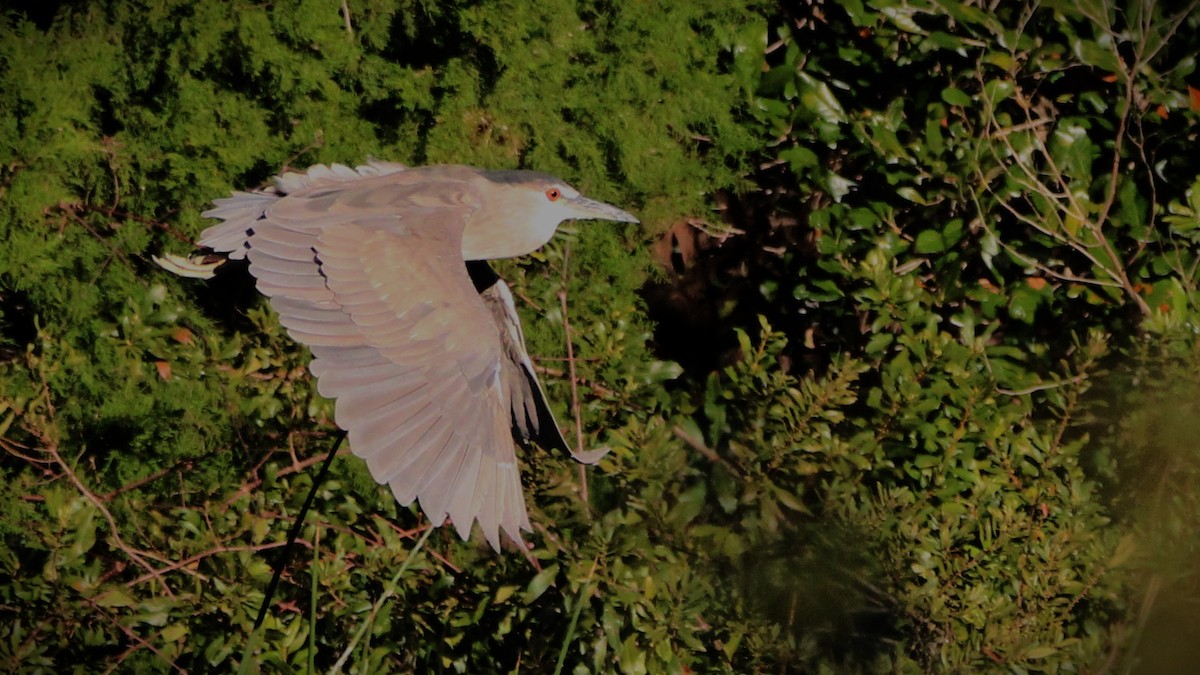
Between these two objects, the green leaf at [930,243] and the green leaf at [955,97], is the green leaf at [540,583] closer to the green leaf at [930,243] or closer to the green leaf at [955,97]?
the green leaf at [930,243]

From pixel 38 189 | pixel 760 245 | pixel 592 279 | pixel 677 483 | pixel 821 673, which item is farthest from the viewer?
pixel 760 245

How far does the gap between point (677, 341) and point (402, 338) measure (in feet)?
6.17

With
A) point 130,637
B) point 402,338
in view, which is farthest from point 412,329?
point 130,637

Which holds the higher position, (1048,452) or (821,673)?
(1048,452)

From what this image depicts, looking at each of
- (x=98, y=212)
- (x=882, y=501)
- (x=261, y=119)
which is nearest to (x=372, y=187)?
(x=261, y=119)

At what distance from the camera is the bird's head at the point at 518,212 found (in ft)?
10.3

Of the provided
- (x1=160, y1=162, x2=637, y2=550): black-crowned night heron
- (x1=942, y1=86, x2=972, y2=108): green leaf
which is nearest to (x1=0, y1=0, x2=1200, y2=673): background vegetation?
(x1=942, y1=86, x2=972, y2=108): green leaf

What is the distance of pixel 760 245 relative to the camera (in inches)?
167

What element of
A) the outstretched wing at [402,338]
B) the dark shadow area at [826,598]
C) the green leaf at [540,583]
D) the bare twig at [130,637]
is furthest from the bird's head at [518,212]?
the bare twig at [130,637]

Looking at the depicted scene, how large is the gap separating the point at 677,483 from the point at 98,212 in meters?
2.06

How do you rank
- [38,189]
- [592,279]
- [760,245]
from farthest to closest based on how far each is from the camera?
[760,245], [592,279], [38,189]

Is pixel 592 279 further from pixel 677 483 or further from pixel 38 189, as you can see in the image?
pixel 38 189

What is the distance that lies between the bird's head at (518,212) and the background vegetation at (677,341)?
0.85 feet

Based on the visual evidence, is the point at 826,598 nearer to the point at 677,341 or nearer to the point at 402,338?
the point at 402,338
